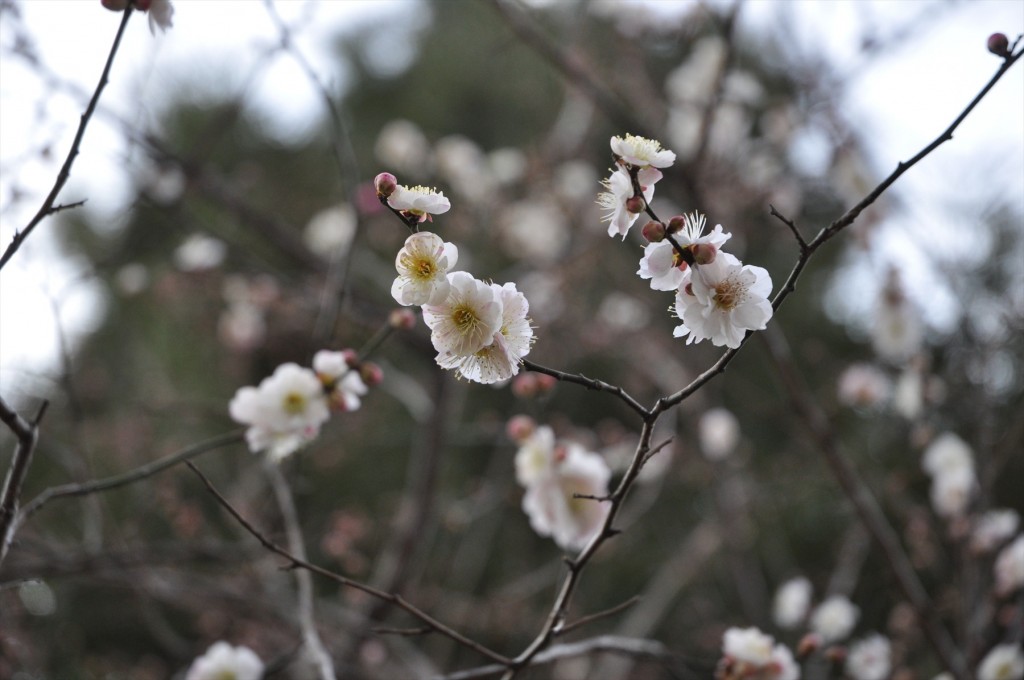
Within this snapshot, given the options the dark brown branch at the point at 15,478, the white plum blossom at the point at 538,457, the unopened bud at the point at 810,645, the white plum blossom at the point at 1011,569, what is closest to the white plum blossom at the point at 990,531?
the white plum blossom at the point at 1011,569

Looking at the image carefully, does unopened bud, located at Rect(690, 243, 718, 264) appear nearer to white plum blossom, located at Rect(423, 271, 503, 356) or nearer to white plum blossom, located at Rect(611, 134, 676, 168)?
white plum blossom, located at Rect(611, 134, 676, 168)

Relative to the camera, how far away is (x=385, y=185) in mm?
668

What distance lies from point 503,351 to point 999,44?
564mm

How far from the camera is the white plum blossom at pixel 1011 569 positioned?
→ 63.3 inches

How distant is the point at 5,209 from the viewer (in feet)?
4.00

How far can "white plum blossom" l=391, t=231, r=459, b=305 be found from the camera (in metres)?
0.68

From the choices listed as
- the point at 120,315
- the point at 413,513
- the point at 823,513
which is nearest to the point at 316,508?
the point at 413,513

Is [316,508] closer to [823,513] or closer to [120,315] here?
[120,315]

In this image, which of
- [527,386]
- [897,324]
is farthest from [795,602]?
[527,386]

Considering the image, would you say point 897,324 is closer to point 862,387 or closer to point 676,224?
point 862,387

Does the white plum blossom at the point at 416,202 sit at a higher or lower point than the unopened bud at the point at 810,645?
higher

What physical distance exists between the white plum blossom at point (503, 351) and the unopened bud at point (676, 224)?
148mm

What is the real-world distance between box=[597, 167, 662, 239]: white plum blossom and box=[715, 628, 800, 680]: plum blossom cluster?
0.63 meters

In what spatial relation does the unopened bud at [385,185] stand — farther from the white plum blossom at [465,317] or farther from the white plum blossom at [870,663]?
the white plum blossom at [870,663]
